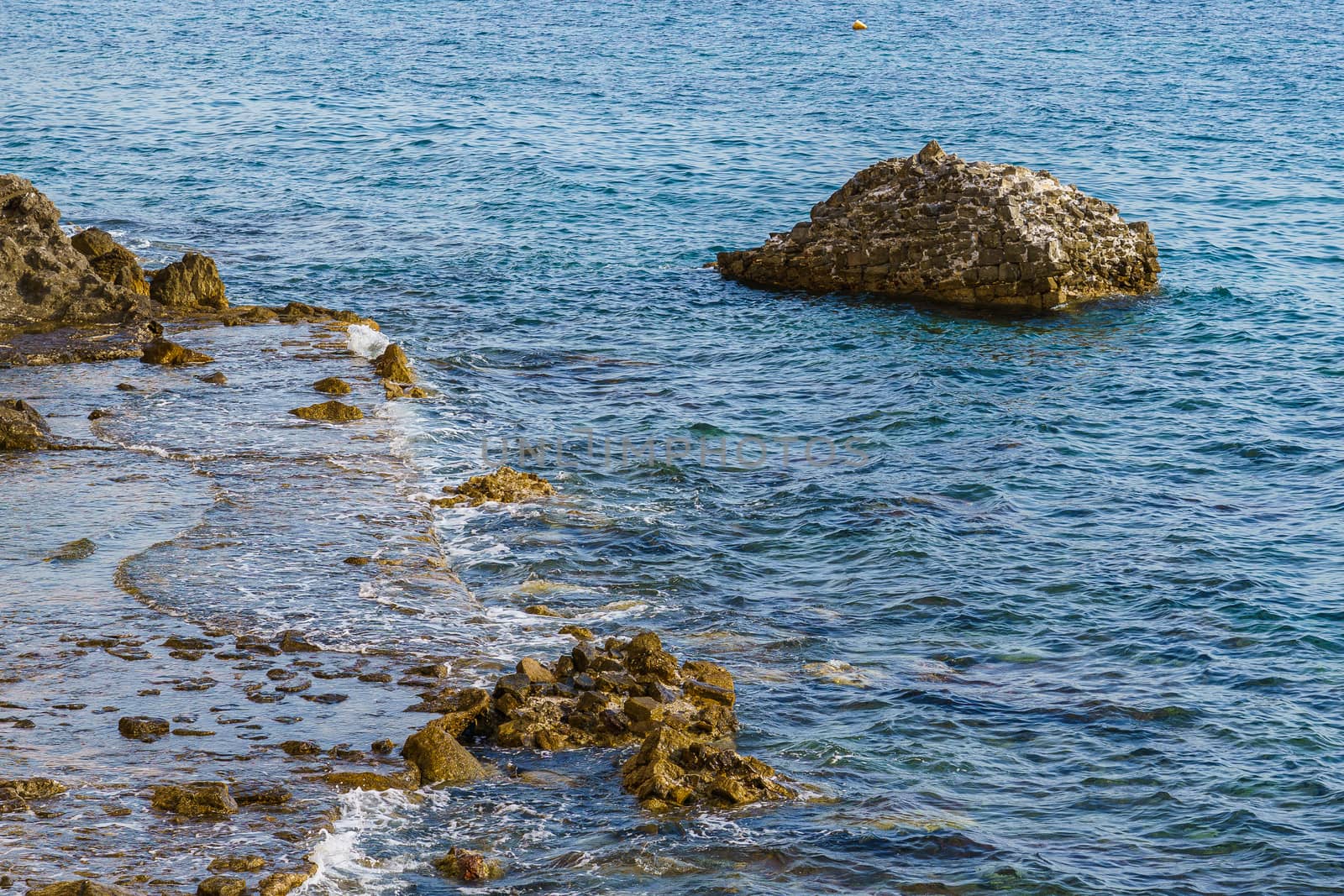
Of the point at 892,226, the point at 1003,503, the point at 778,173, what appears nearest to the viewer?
the point at 1003,503

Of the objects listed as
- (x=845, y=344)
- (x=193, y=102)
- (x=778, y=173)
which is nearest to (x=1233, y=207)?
(x=778, y=173)

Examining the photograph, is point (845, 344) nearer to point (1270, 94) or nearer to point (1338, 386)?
point (1338, 386)

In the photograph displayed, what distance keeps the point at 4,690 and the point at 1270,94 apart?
56.0 meters

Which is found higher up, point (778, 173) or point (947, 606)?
point (778, 173)

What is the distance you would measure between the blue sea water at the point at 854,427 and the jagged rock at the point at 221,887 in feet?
2.47

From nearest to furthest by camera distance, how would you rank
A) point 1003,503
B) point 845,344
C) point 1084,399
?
1. point 1003,503
2. point 1084,399
3. point 845,344

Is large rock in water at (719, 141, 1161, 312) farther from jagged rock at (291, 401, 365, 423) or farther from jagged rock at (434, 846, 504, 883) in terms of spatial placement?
jagged rock at (434, 846, 504, 883)

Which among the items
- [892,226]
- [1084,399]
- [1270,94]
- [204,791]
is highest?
[1270,94]

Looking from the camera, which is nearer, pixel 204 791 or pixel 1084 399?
pixel 204 791

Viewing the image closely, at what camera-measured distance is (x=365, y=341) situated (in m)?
29.2

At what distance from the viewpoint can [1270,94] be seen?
186 ft

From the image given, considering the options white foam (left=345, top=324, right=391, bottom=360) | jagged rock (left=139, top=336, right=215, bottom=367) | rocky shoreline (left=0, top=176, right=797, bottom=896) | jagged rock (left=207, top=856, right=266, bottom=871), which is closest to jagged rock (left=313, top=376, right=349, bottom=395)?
white foam (left=345, top=324, right=391, bottom=360)

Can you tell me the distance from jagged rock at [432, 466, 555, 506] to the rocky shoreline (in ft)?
6.21

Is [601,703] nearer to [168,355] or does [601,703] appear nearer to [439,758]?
[439,758]
